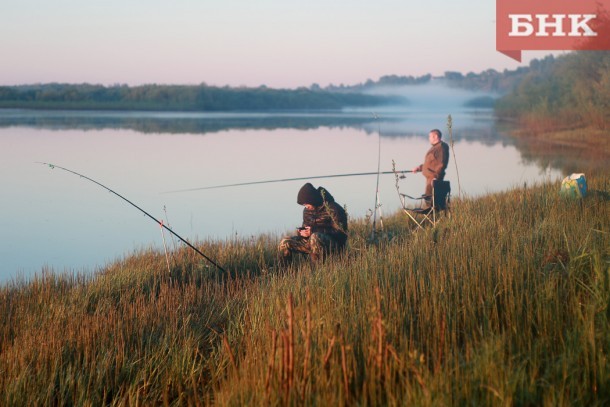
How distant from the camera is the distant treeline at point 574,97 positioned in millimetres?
28594

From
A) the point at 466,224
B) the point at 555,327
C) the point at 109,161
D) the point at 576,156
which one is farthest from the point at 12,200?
the point at 576,156

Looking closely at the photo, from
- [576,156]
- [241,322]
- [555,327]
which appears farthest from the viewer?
[576,156]

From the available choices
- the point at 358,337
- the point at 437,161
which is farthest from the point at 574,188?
the point at 358,337

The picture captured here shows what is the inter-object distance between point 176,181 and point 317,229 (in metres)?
13.1

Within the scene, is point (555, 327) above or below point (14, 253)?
above

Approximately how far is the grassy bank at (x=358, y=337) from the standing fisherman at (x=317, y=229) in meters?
1.48

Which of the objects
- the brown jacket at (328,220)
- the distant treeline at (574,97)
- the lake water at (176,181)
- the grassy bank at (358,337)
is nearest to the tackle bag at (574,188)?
the lake water at (176,181)

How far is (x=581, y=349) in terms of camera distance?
3.75 m

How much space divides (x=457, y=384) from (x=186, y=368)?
209cm

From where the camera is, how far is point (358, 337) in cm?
425

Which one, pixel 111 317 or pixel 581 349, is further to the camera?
pixel 111 317

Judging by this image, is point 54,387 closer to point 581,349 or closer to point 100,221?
point 581,349

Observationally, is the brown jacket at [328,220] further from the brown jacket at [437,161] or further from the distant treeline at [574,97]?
the distant treeline at [574,97]

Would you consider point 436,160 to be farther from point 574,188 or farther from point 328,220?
point 328,220
